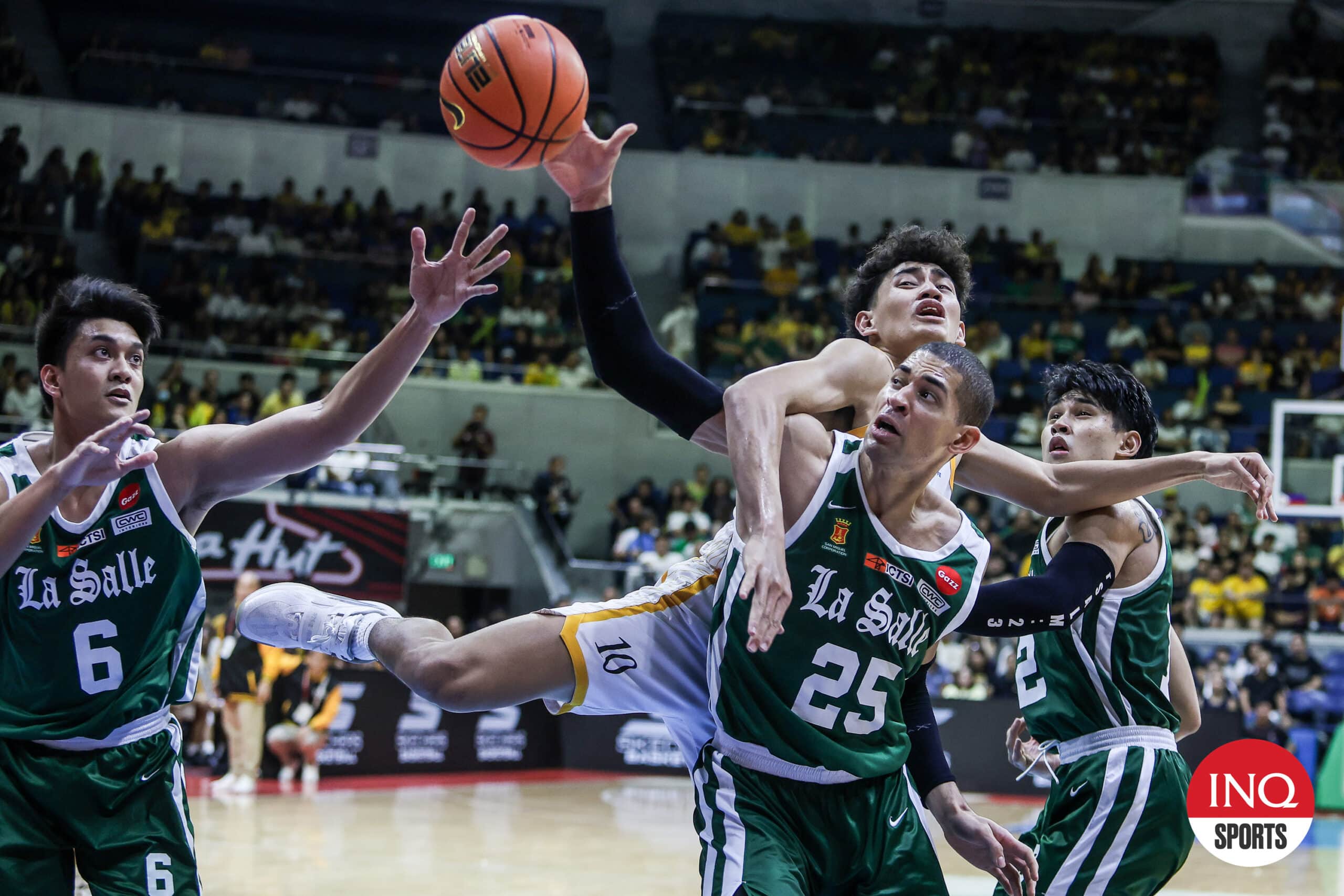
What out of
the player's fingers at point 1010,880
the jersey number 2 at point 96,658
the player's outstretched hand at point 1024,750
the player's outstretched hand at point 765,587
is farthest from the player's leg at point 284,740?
the player's outstretched hand at point 765,587

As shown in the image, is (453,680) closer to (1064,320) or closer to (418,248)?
(418,248)

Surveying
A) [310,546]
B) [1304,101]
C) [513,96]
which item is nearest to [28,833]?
[513,96]

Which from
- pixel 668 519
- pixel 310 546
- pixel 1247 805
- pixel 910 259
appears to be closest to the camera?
pixel 910 259

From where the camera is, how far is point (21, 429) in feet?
51.8

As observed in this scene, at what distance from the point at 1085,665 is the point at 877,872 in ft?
3.82

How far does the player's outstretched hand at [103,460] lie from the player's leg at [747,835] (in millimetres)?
Answer: 1789

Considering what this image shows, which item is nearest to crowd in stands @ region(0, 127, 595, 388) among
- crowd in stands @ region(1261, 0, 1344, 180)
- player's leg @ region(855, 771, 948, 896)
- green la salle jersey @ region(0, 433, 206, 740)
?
crowd in stands @ region(1261, 0, 1344, 180)

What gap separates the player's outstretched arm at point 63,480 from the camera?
3348mm

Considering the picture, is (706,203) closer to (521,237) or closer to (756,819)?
(521,237)

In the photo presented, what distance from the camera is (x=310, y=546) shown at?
51.6 feet

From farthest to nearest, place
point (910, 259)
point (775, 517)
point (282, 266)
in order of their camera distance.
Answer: point (282, 266), point (910, 259), point (775, 517)

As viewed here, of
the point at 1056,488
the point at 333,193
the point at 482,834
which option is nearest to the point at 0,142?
the point at 333,193

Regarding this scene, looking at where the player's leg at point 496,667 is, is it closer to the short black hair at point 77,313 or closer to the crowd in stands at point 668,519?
the short black hair at point 77,313

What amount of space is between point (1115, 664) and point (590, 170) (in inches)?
91.8
